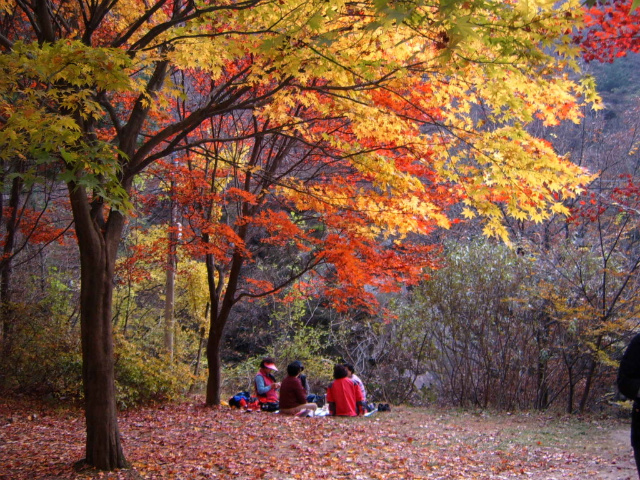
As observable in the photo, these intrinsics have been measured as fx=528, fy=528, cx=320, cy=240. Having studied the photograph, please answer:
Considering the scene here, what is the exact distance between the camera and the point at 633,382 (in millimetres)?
3111

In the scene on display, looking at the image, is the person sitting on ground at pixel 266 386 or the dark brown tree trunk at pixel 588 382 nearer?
the dark brown tree trunk at pixel 588 382

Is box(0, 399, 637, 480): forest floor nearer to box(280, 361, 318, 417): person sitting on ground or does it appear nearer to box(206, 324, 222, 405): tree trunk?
box(280, 361, 318, 417): person sitting on ground

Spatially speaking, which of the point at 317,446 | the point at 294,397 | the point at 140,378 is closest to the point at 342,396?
the point at 294,397

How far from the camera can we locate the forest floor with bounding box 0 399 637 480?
5.17 metres

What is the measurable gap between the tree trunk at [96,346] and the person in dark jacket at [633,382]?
4190mm

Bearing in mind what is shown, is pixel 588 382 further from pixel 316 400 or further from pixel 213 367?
pixel 213 367

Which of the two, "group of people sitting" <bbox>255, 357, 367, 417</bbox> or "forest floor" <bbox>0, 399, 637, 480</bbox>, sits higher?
"group of people sitting" <bbox>255, 357, 367, 417</bbox>

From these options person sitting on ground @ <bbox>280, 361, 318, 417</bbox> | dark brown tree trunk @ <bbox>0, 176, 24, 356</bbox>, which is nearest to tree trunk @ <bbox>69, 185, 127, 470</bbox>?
person sitting on ground @ <bbox>280, 361, 318, 417</bbox>

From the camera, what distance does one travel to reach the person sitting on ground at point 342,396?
9094 millimetres

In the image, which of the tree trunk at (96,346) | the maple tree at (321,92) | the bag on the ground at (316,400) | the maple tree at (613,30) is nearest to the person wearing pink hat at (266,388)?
the bag on the ground at (316,400)

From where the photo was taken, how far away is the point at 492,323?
36.7 ft

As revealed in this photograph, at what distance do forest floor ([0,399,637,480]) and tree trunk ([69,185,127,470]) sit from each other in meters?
0.23

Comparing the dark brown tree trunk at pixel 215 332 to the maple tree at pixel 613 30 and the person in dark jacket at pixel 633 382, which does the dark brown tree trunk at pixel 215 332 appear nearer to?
the maple tree at pixel 613 30

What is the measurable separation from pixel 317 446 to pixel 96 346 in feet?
9.56
